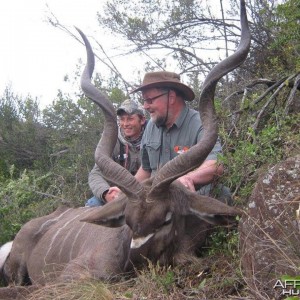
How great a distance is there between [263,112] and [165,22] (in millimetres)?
4071

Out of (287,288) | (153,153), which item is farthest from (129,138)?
(287,288)

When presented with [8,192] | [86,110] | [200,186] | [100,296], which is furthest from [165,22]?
[100,296]

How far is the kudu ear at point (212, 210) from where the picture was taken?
346 centimetres

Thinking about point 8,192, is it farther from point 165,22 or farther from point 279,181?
point 279,181

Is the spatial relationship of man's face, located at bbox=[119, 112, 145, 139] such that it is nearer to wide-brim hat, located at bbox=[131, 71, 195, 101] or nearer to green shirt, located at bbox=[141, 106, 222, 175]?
green shirt, located at bbox=[141, 106, 222, 175]

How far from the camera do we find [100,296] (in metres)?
3.12

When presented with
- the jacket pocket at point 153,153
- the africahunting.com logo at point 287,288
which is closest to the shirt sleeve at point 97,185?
the jacket pocket at point 153,153

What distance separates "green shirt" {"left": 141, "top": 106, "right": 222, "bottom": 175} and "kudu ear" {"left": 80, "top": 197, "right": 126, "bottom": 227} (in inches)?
31.5

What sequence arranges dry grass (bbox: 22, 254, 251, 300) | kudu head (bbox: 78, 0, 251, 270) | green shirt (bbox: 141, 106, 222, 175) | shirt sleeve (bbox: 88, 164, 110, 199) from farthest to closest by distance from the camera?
shirt sleeve (bbox: 88, 164, 110, 199) → green shirt (bbox: 141, 106, 222, 175) → kudu head (bbox: 78, 0, 251, 270) → dry grass (bbox: 22, 254, 251, 300)

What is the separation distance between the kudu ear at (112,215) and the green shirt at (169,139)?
2.62ft

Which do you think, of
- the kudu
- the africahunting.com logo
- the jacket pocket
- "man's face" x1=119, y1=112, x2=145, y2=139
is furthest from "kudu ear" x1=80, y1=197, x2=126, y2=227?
"man's face" x1=119, y1=112, x2=145, y2=139

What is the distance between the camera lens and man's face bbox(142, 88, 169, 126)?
456cm

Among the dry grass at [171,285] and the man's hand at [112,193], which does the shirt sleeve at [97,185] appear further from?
the dry grass at [171,285]

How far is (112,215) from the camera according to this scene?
3.71m
